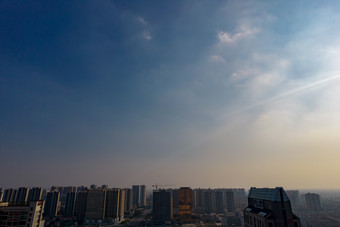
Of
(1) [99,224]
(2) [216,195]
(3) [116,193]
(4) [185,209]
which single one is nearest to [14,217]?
(1) [99,224]

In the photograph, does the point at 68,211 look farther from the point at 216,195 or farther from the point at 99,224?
the point at 216,195

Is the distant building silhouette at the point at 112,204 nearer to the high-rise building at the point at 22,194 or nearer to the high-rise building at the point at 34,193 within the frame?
the high-rise building at the point at 34,193

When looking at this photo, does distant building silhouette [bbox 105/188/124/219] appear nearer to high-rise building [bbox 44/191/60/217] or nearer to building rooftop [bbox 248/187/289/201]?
high-rise building [bbox 44/191/60/217]

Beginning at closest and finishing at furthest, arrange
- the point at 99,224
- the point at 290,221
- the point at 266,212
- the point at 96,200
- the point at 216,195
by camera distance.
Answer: the point at 290,221 → the point at 266,212 → the point at 99,224 → the point at 96,200 → the point at 216,195

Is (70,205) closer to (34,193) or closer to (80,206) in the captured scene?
(80,206)

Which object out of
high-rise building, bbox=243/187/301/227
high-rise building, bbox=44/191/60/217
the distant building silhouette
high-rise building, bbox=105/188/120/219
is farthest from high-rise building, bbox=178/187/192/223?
high-rise building, bbox=44/191/60/217

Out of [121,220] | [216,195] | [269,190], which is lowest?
[121,220]

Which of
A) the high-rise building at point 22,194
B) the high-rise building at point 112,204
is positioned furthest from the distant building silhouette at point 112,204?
the high-rise building at point 22,194
